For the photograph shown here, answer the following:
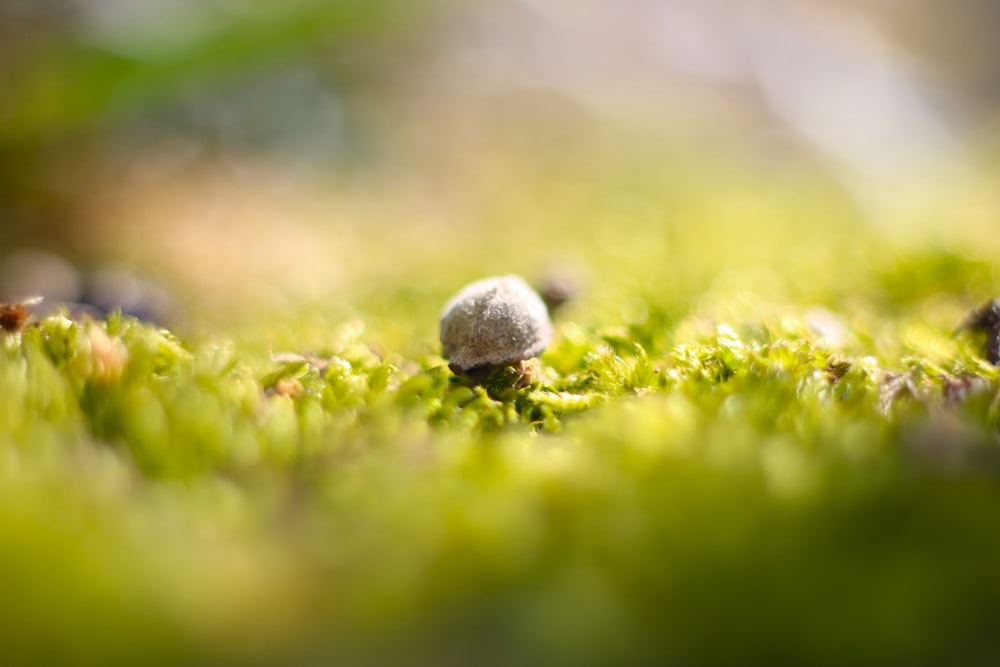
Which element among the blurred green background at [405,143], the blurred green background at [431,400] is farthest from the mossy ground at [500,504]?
the blurred green background at [405,143]

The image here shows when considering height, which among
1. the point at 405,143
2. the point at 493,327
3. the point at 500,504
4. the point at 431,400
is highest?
the point at 405,143

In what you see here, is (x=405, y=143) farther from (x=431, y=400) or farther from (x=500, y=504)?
(x=500, y=504)

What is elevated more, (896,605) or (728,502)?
(728,502)

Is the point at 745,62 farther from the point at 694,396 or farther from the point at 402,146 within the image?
the point at 694,396

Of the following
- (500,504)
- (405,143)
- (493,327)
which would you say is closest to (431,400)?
(493,327)

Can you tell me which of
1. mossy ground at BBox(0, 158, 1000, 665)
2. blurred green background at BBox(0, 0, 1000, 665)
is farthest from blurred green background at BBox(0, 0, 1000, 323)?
mossy ground at BBox(0, 158, 1000, 665)

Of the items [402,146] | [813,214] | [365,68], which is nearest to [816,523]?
[813,214]

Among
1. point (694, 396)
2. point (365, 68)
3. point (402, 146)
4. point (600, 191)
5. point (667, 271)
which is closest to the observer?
point (694, 396)
